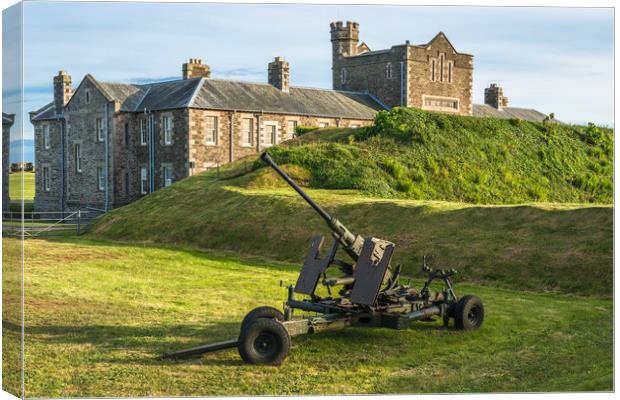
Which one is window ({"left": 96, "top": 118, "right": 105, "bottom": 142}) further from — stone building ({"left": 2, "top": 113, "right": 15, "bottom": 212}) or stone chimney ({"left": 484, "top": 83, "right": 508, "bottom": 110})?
stone building ({"left": 2, "top": 113, "right": 15, "bottom": 212})

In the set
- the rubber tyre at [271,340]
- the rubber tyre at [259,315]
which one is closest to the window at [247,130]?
the rubber tyre at [259,315]

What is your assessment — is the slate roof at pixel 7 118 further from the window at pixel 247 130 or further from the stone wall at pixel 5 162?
the window at pixel 247 130

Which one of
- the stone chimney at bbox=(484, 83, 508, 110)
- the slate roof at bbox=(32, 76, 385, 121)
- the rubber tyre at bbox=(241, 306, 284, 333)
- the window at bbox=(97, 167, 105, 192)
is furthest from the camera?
the stone chimney at bbox=(484, 83, 508, 110)

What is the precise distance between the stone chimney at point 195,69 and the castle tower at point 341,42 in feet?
38.0

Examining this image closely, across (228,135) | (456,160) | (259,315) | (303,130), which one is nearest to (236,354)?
(259,315)

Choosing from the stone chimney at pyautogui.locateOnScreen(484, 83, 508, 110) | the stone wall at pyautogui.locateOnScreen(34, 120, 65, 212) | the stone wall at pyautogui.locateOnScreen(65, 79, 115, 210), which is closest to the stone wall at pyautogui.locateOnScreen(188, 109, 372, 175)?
the stone wall at pyautogui.locateOnScreen(65, 79, 115, 210)

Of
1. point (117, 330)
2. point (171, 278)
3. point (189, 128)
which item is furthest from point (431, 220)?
point (189, 128)

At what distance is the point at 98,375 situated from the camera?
10.8 metres

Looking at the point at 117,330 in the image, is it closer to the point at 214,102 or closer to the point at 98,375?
the point at 98,375

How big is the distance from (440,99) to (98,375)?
140 feet

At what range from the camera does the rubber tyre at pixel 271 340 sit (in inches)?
444

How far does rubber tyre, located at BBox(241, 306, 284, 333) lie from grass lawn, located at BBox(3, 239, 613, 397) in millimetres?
487

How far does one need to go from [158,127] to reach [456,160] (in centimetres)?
1645

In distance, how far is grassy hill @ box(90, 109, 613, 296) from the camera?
20109mm
